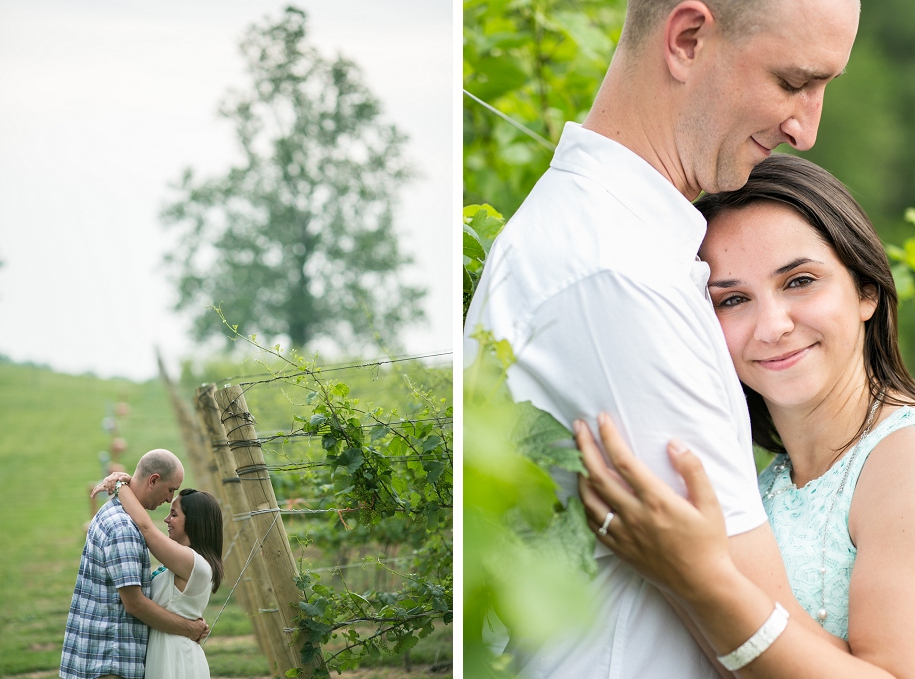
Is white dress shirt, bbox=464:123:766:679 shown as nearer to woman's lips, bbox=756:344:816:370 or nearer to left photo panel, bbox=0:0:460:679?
left photo panel, bbox=0:0:460:679

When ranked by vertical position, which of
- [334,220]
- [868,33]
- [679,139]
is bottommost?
[334,220]

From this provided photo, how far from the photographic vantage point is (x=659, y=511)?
0.74 meters

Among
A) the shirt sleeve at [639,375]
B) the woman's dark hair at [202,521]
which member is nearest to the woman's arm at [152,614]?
the woman's dark hair at [202,521]

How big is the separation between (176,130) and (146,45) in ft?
12.1

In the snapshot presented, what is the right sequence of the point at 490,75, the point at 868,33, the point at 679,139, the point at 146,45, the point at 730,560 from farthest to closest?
the point at 146,45
the point at 868,33
the point at 490,75
the point at 679,139
the point at 730,560

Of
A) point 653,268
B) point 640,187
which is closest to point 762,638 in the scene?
point 653,268

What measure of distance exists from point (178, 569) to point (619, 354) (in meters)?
0.83

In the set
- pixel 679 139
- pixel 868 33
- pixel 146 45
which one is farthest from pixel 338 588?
pixel 146 45

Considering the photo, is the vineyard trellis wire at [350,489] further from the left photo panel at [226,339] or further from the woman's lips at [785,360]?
the woman's lips at [785,360]

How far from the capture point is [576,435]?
77 centimetres

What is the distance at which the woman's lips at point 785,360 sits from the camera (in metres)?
1.12

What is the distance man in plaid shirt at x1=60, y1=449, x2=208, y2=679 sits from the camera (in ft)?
3.84

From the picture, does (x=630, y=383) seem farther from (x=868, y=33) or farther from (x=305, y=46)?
(x=305, y=46)

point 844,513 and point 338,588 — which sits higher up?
point 844,513
